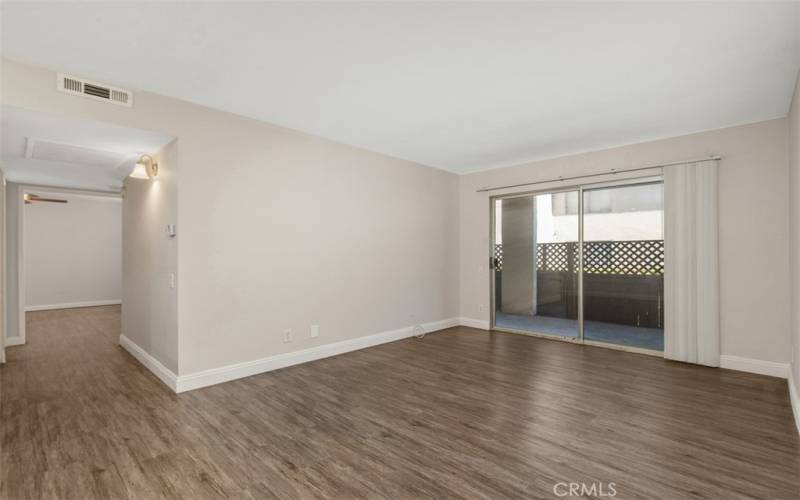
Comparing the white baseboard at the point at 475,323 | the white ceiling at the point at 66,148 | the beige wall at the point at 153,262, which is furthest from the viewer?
the white baseboard at the point at 475,323

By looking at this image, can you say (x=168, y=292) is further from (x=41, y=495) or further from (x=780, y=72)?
(x=780, y=72)

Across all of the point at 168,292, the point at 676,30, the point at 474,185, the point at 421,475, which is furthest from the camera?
the point at 474,185

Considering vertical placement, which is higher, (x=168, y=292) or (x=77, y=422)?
(x=168, y=292)

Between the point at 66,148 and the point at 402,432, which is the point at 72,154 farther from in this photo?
the point at 402,432

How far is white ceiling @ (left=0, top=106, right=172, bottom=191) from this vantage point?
9.64 ft

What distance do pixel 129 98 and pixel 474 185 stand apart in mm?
4584

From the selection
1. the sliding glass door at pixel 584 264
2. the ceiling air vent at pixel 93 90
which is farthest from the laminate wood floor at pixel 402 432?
the ceiling air vent at pixel 93 90

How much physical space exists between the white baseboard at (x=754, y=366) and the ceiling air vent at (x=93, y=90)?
6137 mm

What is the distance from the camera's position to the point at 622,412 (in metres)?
2.87

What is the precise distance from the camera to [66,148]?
12.1ft

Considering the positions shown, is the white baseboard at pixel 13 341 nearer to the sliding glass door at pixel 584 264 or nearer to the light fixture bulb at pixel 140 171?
the light fixture bulb at pixel 140 171

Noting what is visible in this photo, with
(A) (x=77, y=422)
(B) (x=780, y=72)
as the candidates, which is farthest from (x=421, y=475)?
(B) (x=780, y=72)

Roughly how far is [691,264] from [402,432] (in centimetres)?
371

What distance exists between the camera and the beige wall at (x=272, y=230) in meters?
3.31
